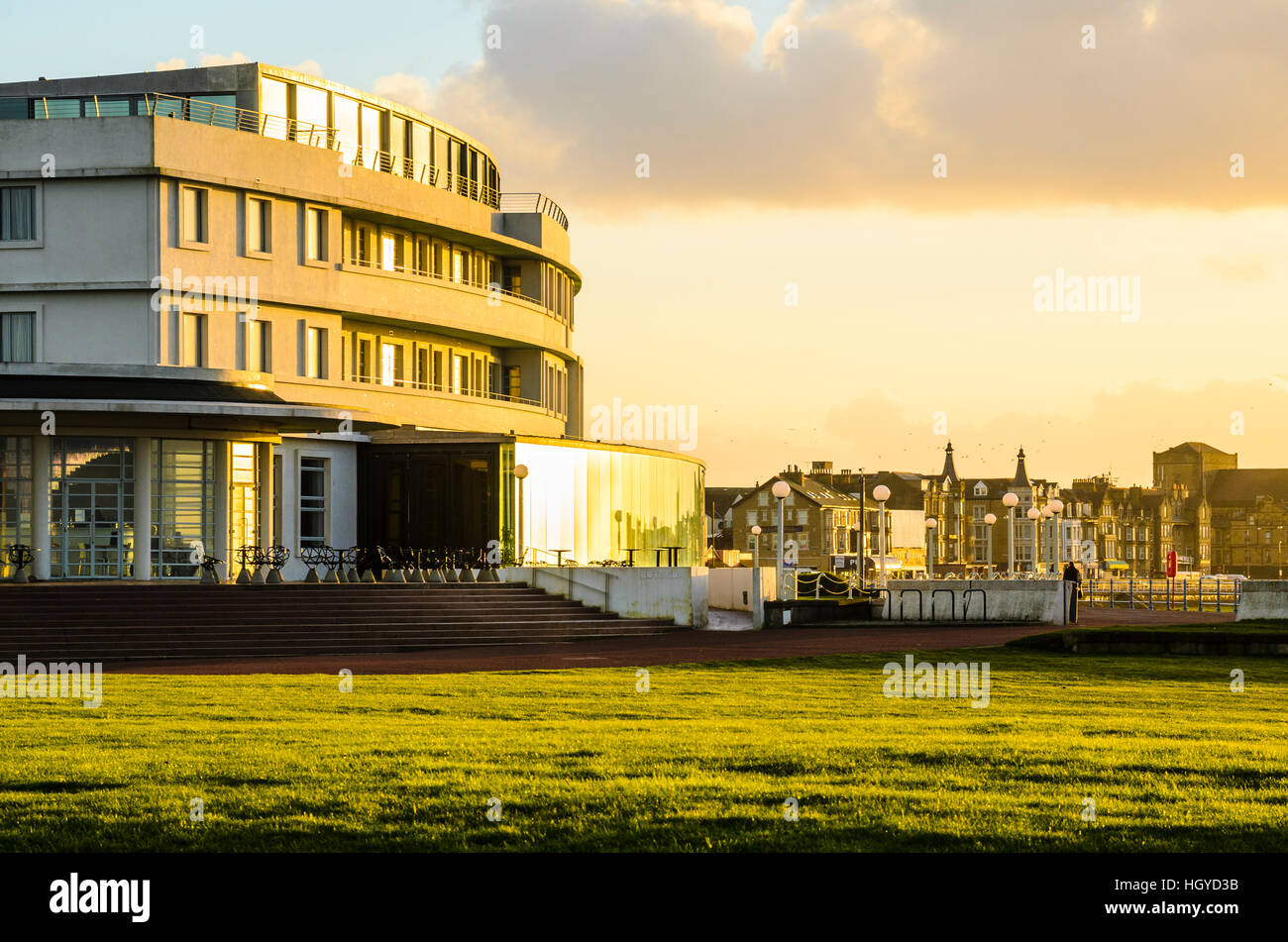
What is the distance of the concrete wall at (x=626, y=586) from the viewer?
126 ft

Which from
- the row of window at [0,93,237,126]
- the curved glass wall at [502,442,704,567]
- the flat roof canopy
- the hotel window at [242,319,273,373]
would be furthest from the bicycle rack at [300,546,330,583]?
the row of window at [0,93,237,126]

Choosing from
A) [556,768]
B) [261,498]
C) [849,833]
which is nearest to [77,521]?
[261,498]

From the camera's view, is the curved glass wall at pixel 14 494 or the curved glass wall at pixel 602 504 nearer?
the curved glass wall at pixel 14 494

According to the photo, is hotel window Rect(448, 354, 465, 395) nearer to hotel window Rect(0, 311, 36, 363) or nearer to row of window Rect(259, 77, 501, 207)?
row of window Rect(259, 77, 501, 207)

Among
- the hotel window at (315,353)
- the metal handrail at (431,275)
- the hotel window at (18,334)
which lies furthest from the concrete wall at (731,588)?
the hotel window at (18,334)

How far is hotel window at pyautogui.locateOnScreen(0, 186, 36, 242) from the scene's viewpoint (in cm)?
4488

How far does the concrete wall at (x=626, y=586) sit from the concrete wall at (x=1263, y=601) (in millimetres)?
13770

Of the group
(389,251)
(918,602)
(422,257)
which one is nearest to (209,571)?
(389,251)

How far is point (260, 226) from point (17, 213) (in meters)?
7.13

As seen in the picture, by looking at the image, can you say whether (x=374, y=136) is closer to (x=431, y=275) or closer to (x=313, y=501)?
(x=431, y=275)

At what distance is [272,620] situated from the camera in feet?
105

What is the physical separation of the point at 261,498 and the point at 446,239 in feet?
52.8

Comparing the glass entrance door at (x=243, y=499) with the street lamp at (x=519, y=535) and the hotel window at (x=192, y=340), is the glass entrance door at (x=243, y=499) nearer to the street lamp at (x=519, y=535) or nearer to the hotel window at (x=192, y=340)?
the hotel window at (x=192, y=340)
